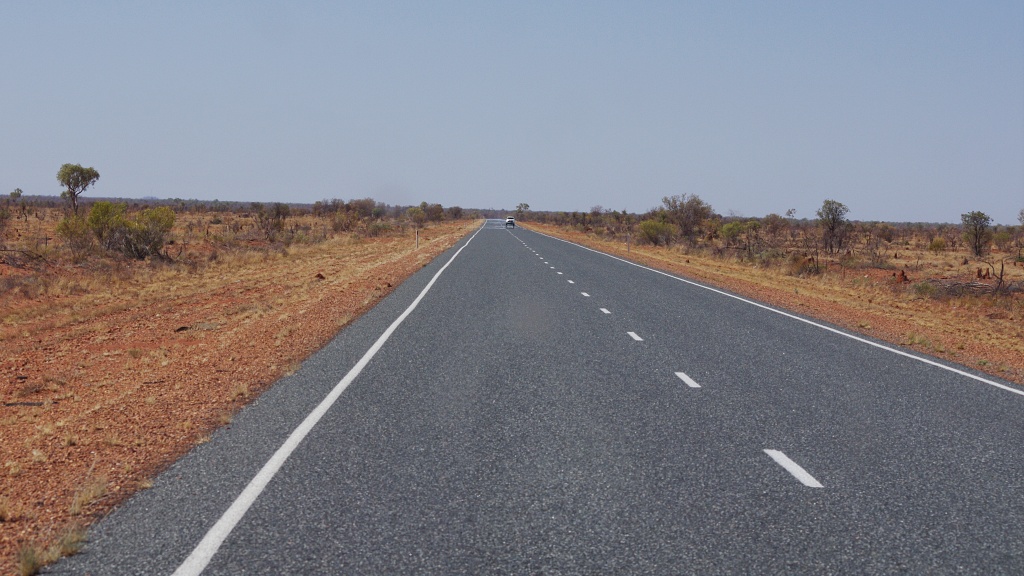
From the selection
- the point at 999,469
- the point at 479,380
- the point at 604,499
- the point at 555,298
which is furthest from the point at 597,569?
the point at 555,298

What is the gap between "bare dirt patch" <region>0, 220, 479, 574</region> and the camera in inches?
206

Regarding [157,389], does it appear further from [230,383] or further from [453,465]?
[453,465]

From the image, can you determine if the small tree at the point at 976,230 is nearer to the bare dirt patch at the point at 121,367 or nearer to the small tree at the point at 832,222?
the small tree at the point at 832,222

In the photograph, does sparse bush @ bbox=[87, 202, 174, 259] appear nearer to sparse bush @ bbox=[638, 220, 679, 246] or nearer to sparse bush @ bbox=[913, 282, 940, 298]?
sparse bush @ bbox=[913, 282, 940, 298]

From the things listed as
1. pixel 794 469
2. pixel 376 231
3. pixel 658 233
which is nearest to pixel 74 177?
pixel 376 231

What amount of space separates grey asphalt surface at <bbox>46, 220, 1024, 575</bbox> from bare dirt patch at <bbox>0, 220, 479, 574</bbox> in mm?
386

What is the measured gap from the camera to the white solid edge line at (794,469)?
5156 millimetres

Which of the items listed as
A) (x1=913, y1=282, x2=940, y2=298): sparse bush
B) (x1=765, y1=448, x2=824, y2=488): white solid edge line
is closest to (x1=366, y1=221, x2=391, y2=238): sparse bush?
(x1=913, y1=282, x2=940, y2=298): sparse bush

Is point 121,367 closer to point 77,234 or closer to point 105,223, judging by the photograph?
point 77,234

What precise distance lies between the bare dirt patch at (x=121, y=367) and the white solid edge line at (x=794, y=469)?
444cm

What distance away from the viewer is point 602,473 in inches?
210

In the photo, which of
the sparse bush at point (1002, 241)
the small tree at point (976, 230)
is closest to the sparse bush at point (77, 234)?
the small tree at point (976, 230)

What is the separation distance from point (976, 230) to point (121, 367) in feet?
175

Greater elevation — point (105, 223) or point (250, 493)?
point (105, 223)
